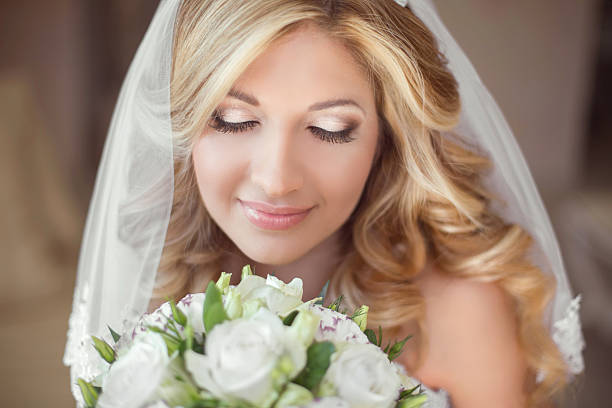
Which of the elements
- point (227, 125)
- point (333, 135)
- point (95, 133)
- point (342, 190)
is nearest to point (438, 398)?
point (342, 190)

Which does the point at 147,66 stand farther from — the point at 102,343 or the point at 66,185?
the point at 66,185

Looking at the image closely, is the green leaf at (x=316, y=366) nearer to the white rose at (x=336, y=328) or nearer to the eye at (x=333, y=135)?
the white rose at (x=336, y=328)

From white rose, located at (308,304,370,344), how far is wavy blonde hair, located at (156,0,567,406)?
47 centimetres

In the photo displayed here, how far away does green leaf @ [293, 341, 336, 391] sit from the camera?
2.49ft

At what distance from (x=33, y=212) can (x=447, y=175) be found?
9.06 ft

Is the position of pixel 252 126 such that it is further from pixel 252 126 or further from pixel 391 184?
pixel 391 184

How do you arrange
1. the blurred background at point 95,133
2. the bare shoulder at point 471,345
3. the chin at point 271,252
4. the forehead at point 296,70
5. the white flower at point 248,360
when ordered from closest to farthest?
the white flower at point 248,360 < the forehead at point 296,70 < the chin at point 271,252 < the bare shoulder at point 471,345 < the blurred background at point 95,133

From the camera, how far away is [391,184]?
56.2 inches

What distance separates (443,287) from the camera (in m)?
1.46

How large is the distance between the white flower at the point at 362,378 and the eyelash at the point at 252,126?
487 millimetres

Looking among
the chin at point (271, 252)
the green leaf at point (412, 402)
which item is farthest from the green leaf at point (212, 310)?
the chin at point (271, 252)

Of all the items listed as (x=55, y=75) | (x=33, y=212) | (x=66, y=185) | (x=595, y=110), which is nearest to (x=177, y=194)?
(x=33, y=212)

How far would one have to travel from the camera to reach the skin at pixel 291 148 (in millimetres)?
1112

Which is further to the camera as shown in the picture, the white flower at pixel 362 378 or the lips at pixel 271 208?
the lips at pixel 271 208
